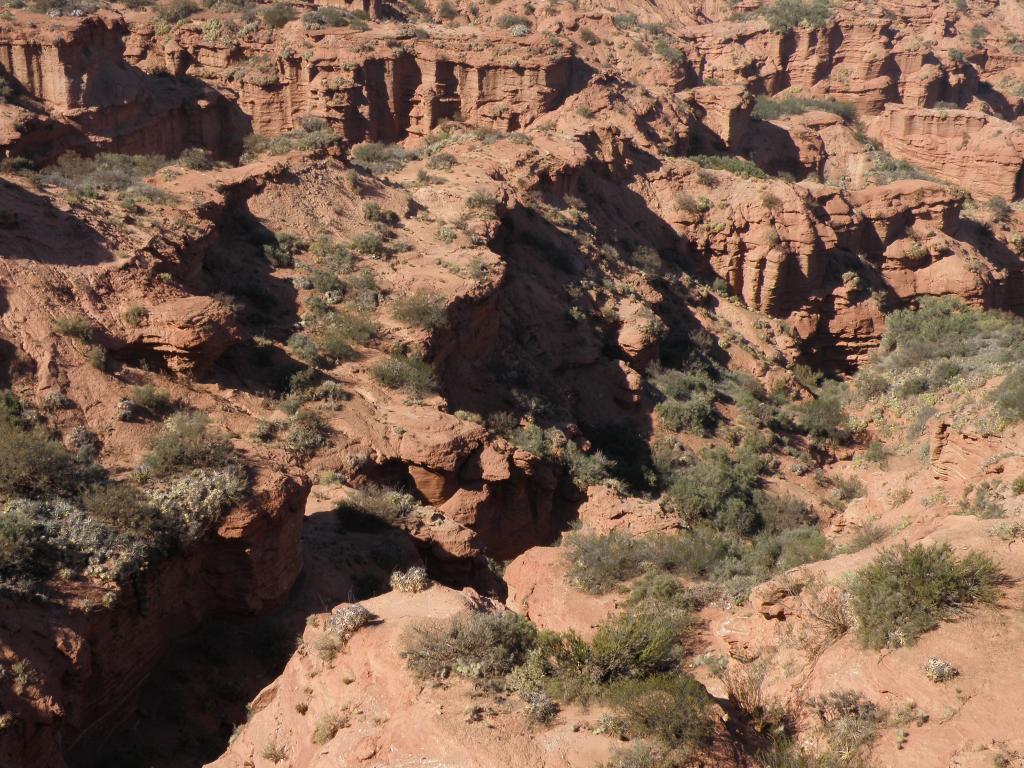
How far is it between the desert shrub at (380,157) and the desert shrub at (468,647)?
1952cm

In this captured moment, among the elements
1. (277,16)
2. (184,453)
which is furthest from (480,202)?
(184,453)

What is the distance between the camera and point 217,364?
1565cm

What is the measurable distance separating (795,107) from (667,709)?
39.1 m

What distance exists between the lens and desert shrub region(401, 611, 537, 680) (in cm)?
880

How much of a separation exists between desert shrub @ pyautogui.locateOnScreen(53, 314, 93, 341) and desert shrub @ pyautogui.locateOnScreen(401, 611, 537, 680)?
791 centimetres

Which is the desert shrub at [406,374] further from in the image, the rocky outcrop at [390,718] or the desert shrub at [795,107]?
the desert shrub at [795,107]

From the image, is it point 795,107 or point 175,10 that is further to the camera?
point 795,107

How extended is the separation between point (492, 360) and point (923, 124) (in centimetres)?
3060

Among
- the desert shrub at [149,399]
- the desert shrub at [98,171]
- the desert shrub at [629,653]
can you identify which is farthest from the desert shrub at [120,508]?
the desert shrub at [98,171]

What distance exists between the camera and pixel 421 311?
1850cm

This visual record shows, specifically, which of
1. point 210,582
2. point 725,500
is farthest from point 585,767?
point 725,500

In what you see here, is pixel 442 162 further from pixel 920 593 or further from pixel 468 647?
pixel 920 593

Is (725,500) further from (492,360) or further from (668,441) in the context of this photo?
(492,360)

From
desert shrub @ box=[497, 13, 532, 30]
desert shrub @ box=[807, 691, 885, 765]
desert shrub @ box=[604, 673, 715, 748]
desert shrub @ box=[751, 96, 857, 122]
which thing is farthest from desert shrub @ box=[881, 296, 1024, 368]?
desert shrub @ box=[604, 673, 715, 748]
